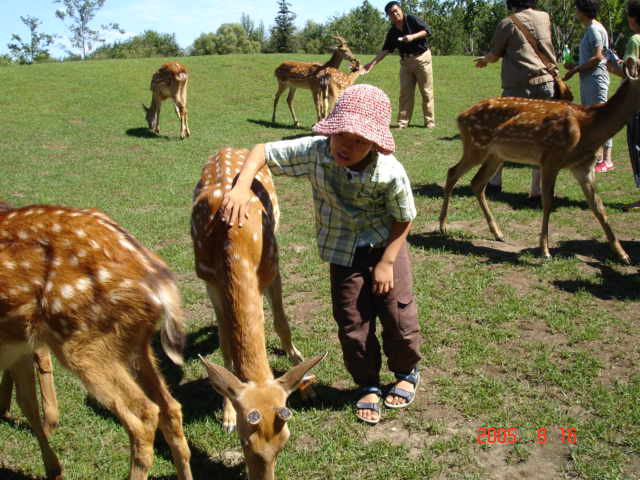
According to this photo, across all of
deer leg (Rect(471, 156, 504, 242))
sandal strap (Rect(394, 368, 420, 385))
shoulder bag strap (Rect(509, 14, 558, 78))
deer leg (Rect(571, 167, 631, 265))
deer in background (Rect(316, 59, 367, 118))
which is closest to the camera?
sandal strap (Rect(394, 368, 420, 385))

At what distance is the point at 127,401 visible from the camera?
278 centimetres

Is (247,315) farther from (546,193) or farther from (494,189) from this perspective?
(494,189)

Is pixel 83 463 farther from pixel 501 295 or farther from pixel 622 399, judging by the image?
pixel 501 295

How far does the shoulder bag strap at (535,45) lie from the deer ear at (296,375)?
20.7 feet

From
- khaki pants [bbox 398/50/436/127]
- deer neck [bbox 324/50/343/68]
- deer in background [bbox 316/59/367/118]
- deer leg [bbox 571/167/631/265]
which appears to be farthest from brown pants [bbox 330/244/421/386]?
deer neck [bbox 324/50/343/68]

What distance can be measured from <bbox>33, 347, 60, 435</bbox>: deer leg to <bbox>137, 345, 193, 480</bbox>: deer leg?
108cm

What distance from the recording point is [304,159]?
3.47 m

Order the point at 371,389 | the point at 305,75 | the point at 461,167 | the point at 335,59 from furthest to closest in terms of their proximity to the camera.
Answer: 1. the point at 335,59
2. the point at 305,75
3. the point at 461,167
4. the point at 371,389

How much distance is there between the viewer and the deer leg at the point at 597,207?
19.5 ft

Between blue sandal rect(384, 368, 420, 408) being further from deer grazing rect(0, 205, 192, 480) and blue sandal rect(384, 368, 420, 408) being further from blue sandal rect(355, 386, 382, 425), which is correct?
deer grazing rect(0, 205, 192, 480)

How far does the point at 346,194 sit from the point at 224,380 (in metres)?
1.38

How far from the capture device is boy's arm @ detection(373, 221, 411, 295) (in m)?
Result: 3.39

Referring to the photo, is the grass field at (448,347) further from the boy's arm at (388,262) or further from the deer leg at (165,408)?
the boy's arm at (388,262)

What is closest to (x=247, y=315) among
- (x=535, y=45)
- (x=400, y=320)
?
(x=400, y=320)
